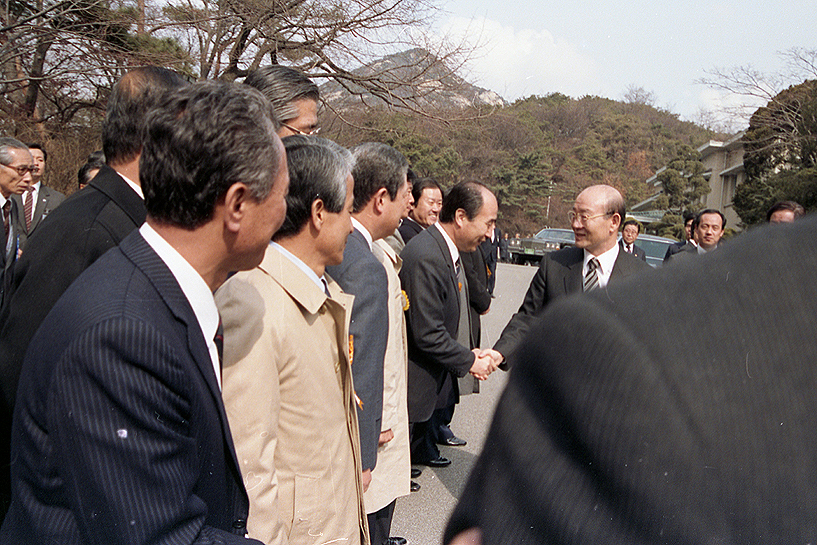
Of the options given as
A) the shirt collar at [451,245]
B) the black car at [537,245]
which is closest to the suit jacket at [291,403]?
the shirt collar at [451,245]

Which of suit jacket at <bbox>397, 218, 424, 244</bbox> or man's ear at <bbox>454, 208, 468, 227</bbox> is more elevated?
man's ear at <bbox>454, 208, 468, 227</bbox>

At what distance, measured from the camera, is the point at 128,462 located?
1271 mm

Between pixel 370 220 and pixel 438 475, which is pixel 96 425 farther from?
pixel 438 475

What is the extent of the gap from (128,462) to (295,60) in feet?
38.9

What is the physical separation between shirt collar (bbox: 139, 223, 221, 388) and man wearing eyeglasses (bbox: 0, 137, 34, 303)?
189 inches

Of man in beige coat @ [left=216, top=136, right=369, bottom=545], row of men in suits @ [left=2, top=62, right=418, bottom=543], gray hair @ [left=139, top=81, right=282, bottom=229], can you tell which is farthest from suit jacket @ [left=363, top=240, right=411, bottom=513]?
gray hair @ [left=139, top=81, right=282, bottom=229]

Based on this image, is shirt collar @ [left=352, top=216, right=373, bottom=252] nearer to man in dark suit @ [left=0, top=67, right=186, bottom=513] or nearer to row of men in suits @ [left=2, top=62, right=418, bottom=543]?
row of men in suits @ [left=2, top=62, right=418, bottom=543]

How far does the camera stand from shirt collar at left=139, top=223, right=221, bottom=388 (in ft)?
5.01

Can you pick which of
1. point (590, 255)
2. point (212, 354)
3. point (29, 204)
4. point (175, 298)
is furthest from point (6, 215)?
point (175, 298)

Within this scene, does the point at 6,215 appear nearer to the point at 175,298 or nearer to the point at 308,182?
the point at 308,182

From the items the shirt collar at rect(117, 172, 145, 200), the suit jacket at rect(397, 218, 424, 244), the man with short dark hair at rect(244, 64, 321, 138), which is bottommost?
the suit jacket at rect(397, 218, 424, 244)

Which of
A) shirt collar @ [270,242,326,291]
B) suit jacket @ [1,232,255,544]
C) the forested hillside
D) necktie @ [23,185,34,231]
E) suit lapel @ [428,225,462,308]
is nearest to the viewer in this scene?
suit jacket @ [1,232,255,544]

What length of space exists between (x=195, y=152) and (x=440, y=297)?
123 inches

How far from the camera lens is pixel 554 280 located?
4.20 m
